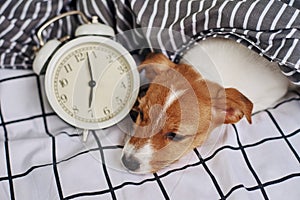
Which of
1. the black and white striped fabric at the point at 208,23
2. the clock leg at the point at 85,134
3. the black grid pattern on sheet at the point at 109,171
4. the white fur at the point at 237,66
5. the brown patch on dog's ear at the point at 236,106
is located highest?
the black and white striped fabric at the point at 208,23

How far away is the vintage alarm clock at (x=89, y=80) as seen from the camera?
876 millimetres

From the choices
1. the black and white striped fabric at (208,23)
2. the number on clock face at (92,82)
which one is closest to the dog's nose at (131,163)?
the number on clock face at (92,82)

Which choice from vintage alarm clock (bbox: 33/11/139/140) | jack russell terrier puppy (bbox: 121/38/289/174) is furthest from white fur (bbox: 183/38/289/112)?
vintage alarm clock (bbox: 33/11/139/140)

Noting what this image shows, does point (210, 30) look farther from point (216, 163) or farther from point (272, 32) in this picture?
point (216, 163)

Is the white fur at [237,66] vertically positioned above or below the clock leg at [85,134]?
above

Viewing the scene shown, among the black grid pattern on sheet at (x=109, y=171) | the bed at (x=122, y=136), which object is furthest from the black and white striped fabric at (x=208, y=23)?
the black grid pattern on sheet at (x=109, y=171)

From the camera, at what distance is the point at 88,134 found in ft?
2.89

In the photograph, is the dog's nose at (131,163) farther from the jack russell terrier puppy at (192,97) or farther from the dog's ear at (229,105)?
the dog's ear at (229,105)

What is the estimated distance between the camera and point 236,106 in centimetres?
84

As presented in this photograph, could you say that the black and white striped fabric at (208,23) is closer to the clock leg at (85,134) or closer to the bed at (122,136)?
the bed at (122,136)

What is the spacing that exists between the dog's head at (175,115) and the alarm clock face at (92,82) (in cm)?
4

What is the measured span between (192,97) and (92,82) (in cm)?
18

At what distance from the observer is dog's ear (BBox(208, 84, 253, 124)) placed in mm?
835

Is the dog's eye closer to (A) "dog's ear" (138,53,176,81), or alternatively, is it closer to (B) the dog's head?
(B) the dog's head
